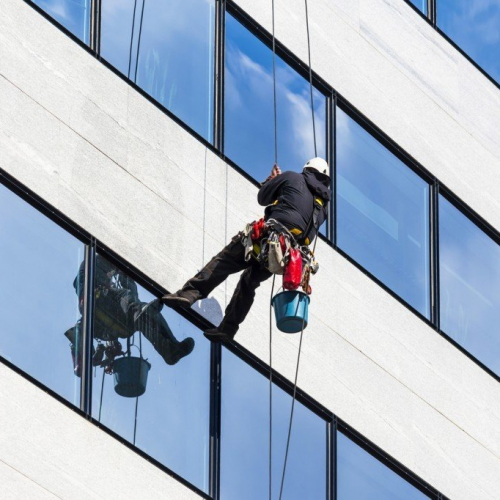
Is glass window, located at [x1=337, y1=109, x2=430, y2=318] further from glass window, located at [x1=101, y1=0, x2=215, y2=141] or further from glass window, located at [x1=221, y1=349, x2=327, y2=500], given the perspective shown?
glass window, located at [x1=221, y1=349, x2=327, y2=500]

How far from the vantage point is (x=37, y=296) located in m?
18.9

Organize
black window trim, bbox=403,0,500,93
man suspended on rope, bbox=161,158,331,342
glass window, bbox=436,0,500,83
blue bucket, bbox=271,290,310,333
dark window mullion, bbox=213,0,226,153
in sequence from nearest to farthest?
blue bucket, bbox=271,290,310,333
man suspended on rope, bbox=161,158,331,342
dark window mullion, bbox=213,0,226,153
black window trim, bbox=403,0,500,93
glass window, bbox=436,0,500,83

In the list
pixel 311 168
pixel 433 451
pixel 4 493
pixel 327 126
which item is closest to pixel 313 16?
pixel 327 126

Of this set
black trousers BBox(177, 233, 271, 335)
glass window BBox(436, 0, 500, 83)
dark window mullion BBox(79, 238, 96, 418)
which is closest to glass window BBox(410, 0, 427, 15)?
glass window BBox(436, 0, 500, 83)

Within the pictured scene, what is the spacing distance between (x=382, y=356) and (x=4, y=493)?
5.93 meters

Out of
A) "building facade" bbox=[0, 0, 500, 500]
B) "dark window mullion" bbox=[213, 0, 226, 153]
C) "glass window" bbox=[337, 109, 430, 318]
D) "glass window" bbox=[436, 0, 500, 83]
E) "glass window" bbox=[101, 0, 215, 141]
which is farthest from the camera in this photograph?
"glass window" bbox=[436, 0, 500, 83]

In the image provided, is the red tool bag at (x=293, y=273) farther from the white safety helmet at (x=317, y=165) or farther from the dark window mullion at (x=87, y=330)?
the dark window mullion at (x=87, y=330)

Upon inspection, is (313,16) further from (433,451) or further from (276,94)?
(433,451)

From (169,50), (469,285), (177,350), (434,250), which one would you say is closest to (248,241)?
(177,350)

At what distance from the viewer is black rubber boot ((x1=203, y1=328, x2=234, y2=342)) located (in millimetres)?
20062

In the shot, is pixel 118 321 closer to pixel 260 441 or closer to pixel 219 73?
pixel 260 441

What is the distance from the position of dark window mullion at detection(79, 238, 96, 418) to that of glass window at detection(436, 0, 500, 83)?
7.90m

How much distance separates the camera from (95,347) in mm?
19203

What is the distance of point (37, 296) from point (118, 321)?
102 cm
